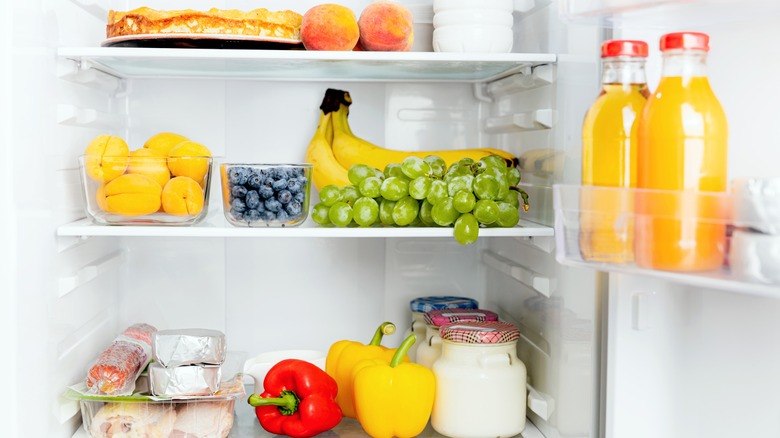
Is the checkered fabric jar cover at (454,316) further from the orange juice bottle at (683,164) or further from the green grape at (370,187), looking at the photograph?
the orange juice bottle at (683,164)

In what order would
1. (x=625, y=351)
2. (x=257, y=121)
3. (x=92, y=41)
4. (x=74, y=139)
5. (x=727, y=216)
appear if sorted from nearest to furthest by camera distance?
(x=727, y=216)
(x=625, y=351)
(x=74, y=139)
(x=92, y=41)
(x=257, y=121)

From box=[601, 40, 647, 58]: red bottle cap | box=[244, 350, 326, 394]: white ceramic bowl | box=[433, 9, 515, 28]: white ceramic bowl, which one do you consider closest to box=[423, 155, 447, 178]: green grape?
box=[433, 9, 515, 28]: white ceramic bowl

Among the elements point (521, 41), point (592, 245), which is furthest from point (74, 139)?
point (592, 245)

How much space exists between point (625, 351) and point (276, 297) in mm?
886

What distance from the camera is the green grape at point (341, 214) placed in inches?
58.3

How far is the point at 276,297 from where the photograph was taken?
1.88 meters

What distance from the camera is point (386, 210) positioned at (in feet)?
4.94

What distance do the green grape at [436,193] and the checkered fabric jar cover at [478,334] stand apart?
0.24m

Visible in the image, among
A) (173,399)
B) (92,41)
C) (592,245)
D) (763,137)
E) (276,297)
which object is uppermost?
(92,41)

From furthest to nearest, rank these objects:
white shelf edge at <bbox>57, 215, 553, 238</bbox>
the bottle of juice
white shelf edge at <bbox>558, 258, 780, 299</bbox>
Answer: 1. white shelf edge at <bbox>57, 215, 553, 238</bbox>
2. the bottle of juice
3. white shelf edge at <bbox>558, 258, 780, 299</bbox>

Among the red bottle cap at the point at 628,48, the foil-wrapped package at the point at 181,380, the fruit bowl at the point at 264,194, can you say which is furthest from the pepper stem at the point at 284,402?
the red bottle cap at the point at 628,48

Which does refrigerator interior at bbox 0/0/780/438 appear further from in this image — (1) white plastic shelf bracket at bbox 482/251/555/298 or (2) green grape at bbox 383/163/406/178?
(2) green grape at bbox 383/163/406/178

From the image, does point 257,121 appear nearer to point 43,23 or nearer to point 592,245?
point 43,23

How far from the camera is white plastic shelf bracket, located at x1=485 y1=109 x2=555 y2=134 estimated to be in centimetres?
148
